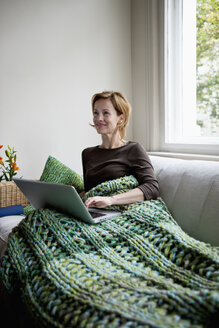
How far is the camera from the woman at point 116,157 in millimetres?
1633

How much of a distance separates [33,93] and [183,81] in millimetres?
1197

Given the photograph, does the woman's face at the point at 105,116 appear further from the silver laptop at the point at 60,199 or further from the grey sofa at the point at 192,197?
the silver laptop at the point at 60,199

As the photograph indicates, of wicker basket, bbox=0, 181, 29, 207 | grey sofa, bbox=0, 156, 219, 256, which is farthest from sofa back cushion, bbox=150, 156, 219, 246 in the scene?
wicker basket, bbox=0, 181, 29, 207

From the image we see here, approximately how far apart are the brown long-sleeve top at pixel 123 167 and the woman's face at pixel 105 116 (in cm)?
13

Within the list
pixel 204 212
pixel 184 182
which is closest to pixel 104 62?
pixel 184 182

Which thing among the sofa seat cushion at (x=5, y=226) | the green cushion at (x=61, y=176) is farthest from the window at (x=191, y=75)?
the sofa seat cushion at (x=5, y=226)

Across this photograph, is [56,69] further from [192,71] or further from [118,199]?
A: [118,199]

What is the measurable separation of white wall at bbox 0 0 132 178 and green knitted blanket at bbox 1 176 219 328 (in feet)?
4.41

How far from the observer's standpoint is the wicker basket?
6.76ft

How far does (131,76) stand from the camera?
2.96 metres

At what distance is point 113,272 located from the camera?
1023mm

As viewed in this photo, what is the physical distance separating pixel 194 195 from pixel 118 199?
0.38m

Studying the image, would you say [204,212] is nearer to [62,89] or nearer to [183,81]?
[183,81]

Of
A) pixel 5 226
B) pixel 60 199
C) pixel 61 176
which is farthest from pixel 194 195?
pixel 5 226
